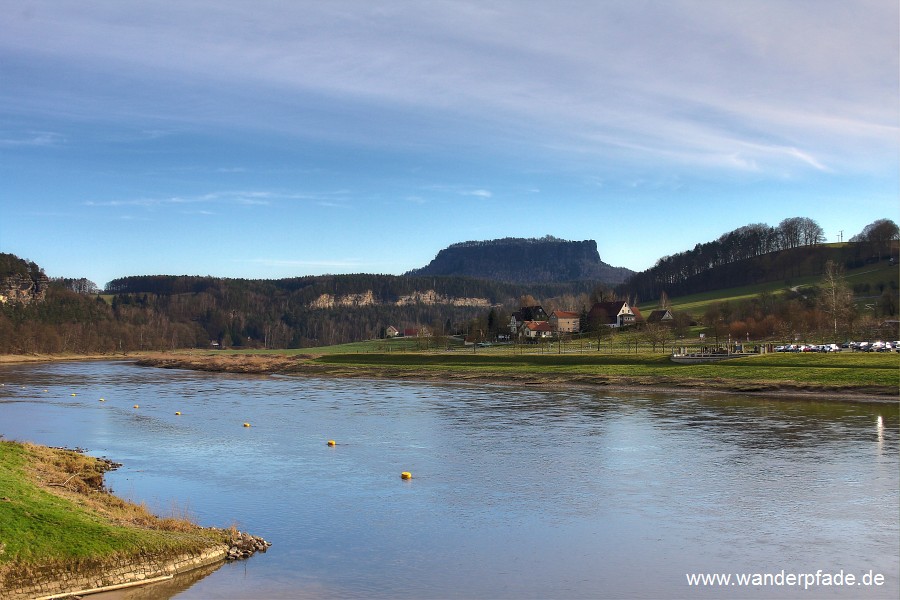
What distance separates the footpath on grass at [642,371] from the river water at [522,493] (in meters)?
7.94

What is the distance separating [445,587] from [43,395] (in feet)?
218

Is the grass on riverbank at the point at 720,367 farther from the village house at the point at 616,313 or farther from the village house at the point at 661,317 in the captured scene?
the village house at the point at 616,313

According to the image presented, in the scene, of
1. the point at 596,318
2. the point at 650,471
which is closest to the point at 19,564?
the point at 650,471

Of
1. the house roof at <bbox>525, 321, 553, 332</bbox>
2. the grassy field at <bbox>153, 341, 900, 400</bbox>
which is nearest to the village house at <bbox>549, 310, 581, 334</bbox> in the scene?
the house roof at <bbox>525, 321, 553, 332</bbox>

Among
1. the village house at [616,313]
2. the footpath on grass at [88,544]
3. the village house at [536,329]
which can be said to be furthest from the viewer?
the village house at [616,313]

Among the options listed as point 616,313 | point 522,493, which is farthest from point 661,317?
point 522,493

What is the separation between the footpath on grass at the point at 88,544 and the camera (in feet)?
57.5

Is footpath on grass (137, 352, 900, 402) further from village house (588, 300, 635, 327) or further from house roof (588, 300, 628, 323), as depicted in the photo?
house roof (588, 300, 628, 323)

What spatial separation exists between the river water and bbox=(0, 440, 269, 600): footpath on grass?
3.61 feet

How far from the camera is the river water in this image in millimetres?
19422

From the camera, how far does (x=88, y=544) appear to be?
18984mm

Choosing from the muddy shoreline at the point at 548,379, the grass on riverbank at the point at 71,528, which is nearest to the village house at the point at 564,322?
the muddy shoreline at the point at 548,379

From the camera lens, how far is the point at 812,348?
274 feet

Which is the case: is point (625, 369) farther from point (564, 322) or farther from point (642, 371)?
point (564, 322)
